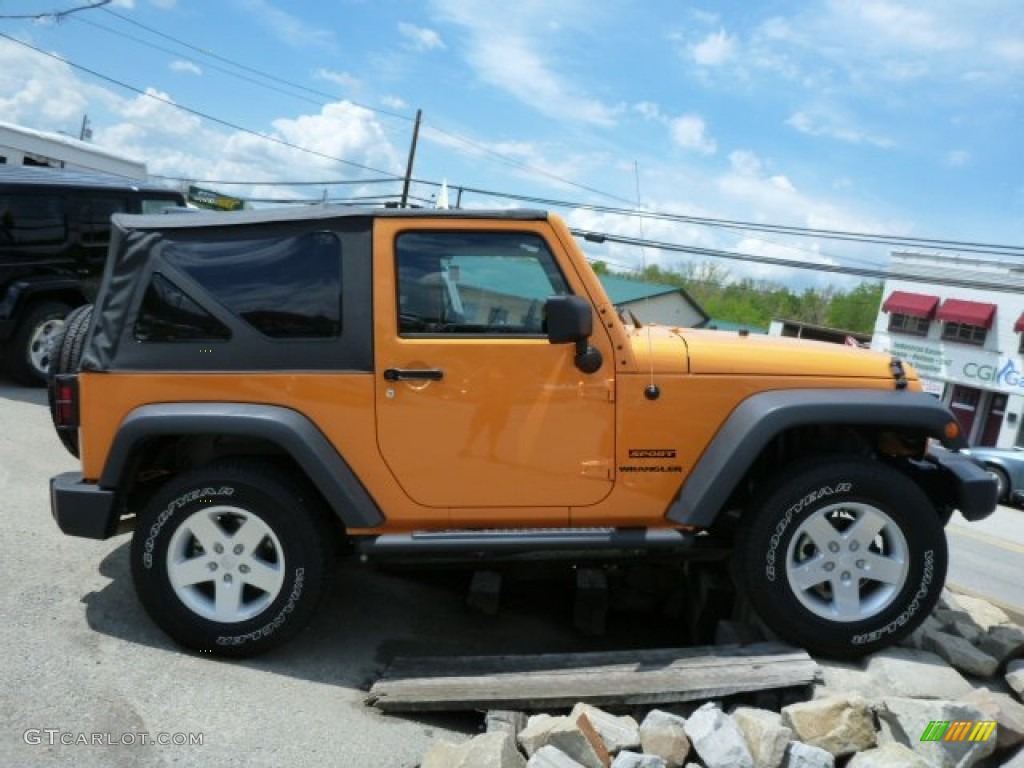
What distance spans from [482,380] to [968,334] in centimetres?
3289

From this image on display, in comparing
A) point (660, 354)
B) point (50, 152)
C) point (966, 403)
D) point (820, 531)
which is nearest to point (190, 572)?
point (660, 354)

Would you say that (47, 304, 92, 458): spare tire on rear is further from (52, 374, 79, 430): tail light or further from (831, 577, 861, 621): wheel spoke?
(831, 577, 861, 621): wheel spoke

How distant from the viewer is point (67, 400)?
395 cm

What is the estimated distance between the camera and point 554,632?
4.77 meters

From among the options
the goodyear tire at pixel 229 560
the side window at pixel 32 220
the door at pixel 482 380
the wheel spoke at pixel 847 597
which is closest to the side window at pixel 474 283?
the door at pixel 482 380

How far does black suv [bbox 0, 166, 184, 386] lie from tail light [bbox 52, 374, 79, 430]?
16.5 feet

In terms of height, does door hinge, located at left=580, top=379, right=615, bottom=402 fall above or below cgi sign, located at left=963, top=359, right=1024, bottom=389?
above

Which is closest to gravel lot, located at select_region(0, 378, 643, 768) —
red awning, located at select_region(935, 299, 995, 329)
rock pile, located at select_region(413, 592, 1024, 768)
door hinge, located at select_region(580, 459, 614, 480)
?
rock pile, located at select_region(413, 592, 1024, 768)

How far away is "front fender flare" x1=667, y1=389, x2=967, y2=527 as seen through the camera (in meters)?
3.72

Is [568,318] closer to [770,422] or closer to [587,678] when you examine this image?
[770,422]

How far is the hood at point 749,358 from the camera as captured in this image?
384cm

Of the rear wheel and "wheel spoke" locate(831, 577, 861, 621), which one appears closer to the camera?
"wheel spoke" locate(831, 577, 861, 621)

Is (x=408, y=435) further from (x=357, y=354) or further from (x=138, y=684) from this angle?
(x=138, y=684)

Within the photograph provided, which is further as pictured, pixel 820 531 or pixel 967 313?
pixel 967 313
